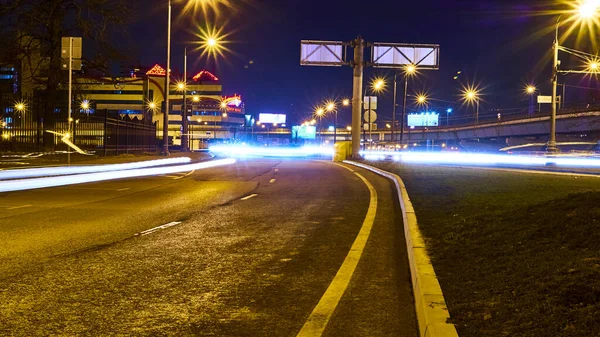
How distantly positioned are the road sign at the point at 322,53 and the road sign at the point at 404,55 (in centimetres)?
230

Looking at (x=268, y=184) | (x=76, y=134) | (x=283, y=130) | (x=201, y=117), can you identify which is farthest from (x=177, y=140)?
(x=268, y=184)

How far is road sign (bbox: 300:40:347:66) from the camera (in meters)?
37.8

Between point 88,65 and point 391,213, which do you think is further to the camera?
point 88,65

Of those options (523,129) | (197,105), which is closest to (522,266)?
(523,129)

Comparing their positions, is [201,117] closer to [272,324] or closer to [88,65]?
[88,65]

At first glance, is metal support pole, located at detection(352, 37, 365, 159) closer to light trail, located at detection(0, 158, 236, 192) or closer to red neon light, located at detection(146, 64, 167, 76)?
light trail, located at detection(0, 158, 236, 192)

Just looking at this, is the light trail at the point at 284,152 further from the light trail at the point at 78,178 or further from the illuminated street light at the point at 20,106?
the light trail at the point at 78,178

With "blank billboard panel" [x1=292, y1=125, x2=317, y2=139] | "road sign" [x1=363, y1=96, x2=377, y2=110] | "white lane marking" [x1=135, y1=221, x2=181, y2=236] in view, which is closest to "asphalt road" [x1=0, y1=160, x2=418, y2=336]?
"white lane marking" [x1=135, y1=221, x2=181, y2=236]

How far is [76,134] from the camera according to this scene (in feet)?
114

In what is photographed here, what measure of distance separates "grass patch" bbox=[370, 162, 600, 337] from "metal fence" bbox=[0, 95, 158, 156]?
24491 millimetres

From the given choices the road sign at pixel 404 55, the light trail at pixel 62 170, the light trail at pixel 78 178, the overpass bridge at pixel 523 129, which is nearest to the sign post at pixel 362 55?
the road sign at pixel 404 55

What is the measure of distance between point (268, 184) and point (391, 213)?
8660mm

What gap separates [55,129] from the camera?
33.2m

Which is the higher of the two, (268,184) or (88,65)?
(88,65)
